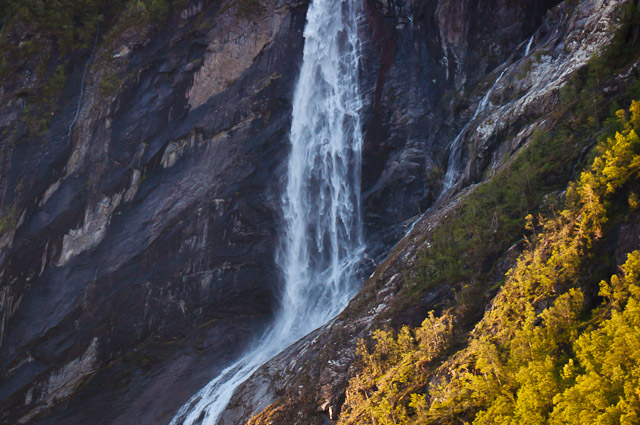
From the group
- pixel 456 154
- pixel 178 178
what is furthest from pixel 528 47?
pixel 178 178

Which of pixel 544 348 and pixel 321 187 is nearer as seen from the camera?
pixel 544 348

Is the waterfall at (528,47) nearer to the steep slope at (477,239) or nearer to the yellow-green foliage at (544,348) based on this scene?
the steep slope at (477,239)

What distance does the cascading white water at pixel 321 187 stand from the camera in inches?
1156

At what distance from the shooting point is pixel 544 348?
13836 mm

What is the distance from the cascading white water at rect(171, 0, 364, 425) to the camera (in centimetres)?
2938

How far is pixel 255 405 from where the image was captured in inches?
826

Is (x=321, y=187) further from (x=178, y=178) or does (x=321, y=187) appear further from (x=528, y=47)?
(x=528, y=47)

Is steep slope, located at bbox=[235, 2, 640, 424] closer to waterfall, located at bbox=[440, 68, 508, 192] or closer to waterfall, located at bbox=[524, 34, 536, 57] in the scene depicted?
waterfall, located at bbox=[440, 68, 508, 192]

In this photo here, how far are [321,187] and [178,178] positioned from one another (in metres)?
8.53

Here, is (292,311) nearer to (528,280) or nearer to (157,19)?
(528,280)

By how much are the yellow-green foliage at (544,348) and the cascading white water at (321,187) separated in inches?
416

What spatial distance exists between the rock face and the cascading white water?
83 cm

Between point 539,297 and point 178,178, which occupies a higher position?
point 178,178

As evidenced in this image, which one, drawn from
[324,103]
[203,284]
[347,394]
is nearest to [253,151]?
[324,103]
